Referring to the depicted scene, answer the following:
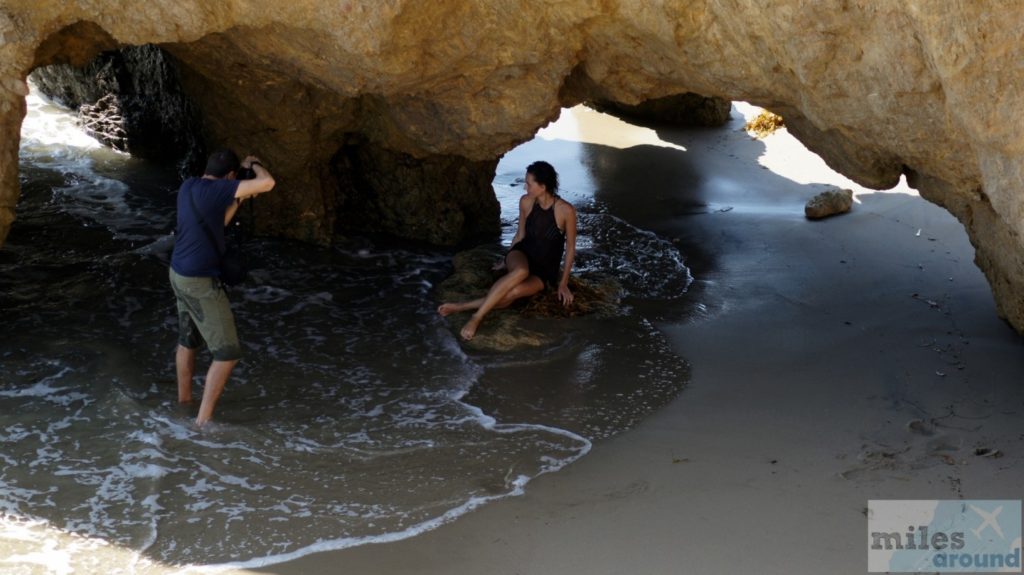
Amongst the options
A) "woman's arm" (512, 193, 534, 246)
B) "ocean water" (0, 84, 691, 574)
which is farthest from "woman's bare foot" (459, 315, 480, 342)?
"woman's arm" (512, 193, 534, 246)

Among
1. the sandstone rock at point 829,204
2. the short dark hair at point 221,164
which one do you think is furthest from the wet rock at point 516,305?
the sandstone rock at point 829,204

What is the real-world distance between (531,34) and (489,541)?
121 inches

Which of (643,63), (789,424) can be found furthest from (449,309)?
(789,424)

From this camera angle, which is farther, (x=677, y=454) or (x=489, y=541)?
(x=677, y=454)

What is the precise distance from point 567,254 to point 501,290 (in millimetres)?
549

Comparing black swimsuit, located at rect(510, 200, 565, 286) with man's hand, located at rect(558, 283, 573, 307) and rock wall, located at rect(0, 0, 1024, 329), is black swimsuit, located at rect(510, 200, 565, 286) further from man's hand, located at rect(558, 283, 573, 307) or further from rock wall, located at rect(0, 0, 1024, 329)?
rock wall, located at rect(0, 0, 1024, 329)

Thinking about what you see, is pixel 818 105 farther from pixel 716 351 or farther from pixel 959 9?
pixel 716 351

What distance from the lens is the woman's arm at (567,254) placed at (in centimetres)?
685

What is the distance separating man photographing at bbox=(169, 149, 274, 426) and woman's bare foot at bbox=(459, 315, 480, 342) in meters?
1.67

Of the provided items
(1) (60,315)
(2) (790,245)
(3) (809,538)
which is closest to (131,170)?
(1) (60,315)

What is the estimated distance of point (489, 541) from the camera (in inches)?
164

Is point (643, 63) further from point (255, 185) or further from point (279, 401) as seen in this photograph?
point (279, 401)

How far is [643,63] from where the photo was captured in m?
5.93

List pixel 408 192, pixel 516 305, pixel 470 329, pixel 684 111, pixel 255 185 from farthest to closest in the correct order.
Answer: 1. pixel 684 111
2. pixel 408 192
3. pixel 516 305
4. pixel 470 329
5. pixel 255 185
